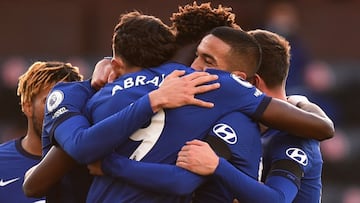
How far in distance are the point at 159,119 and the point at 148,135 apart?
78 millimetres

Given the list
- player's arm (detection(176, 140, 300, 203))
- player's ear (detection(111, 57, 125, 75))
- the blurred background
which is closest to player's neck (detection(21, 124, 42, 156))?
player's ear (detection(111, 57, 125, 75))

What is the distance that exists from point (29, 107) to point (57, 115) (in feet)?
3.95

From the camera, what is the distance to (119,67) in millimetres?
4914

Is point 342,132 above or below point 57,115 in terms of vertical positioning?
below

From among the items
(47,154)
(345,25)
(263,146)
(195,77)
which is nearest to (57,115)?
(47,154)

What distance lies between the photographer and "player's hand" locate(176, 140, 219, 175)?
4672 millimetres

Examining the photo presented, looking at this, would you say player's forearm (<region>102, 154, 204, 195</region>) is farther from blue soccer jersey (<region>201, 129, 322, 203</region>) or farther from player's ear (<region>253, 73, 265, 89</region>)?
player's ear (<region>253, 73, 265, 89</region>)

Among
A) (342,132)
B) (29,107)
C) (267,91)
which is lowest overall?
(342,132)

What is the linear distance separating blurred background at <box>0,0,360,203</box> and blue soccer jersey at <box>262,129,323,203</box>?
5.56 metres

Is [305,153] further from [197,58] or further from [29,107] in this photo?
[29,107]

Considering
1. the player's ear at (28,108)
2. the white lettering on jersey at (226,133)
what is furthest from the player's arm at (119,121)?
the player's ear at (28,108)

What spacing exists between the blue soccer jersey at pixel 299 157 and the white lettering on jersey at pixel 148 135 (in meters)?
0.52

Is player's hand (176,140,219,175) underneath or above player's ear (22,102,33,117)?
above

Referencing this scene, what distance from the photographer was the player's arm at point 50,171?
4832 mm
